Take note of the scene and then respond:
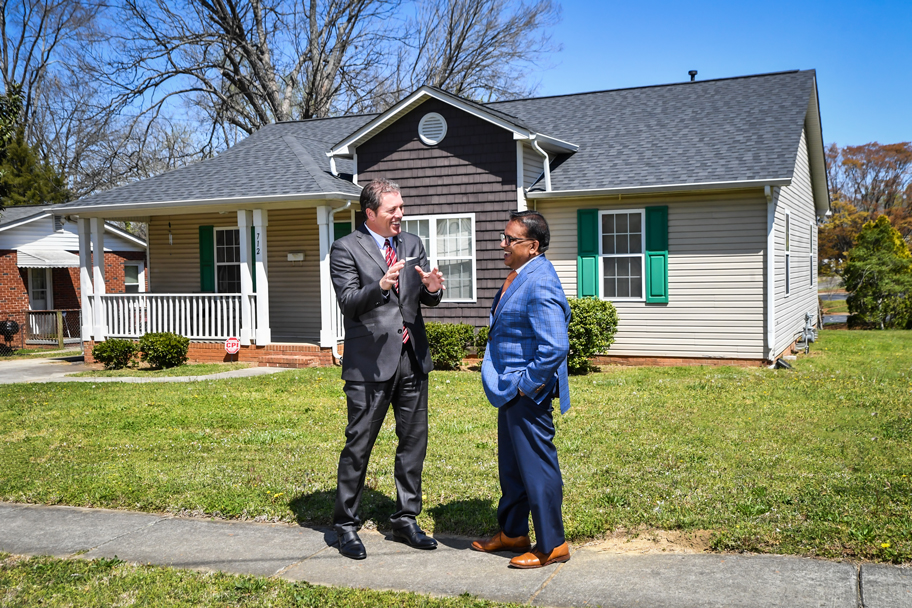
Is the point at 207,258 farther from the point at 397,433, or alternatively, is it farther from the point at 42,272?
the point at 397,433

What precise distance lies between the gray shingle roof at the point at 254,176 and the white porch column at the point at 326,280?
51 centimetres

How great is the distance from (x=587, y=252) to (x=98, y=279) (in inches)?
365

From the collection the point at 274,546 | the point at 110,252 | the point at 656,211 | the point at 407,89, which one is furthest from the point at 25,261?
the point at 274,546

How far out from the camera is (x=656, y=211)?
13445mm

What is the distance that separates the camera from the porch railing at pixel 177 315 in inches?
586

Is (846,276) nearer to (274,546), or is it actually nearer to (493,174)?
(493,174)

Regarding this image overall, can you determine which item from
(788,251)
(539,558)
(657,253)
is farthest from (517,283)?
(788,251)

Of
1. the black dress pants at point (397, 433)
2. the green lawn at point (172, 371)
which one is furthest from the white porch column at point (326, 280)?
the black dress pants at point (397, 433)

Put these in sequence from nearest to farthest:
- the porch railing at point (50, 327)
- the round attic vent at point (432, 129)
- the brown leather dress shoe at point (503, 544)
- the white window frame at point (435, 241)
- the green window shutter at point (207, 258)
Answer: the brown leather dress shoe at point (503, 544)
the white window frame at point (435, 241)
the round attic vent at point (432, 129)
the green window shutter at point (207, 258)
the porch railing at point (50, 327)

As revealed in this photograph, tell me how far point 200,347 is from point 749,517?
12016 millimetres

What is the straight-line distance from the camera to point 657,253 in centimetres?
1348

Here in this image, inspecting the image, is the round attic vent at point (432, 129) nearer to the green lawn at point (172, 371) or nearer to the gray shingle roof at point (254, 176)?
the gray shingle roof at point (254, 176)

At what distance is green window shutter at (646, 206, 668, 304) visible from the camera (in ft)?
44.0

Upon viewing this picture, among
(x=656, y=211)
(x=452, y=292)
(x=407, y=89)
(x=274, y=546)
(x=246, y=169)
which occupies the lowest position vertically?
(x=274, y=546)
